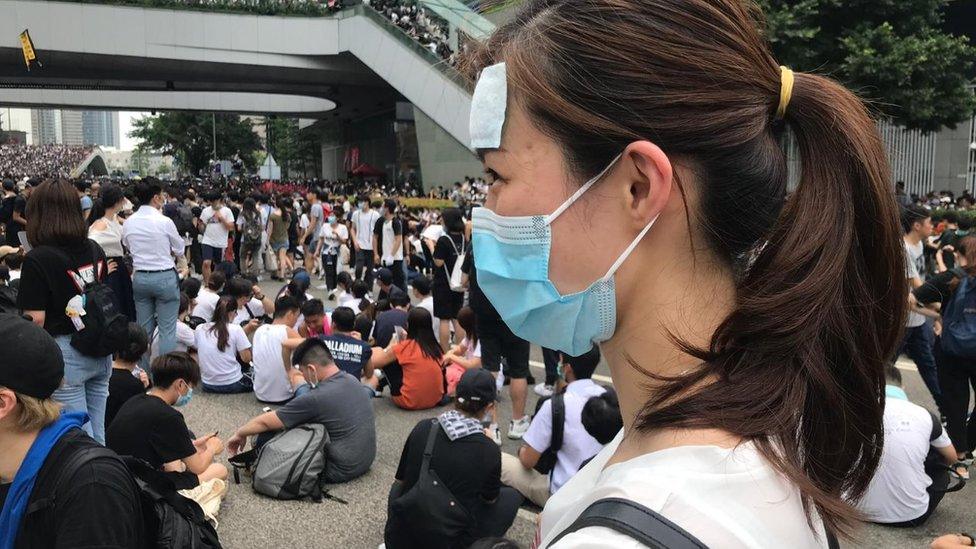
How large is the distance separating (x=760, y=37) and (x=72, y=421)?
8.36 feet

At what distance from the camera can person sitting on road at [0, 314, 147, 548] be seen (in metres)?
2.30

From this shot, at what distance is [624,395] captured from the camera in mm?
1062

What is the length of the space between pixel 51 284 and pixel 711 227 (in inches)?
181

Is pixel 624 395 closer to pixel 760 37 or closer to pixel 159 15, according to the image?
pixel 760 37

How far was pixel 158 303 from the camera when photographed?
7438mm

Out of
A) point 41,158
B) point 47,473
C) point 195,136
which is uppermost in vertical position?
point 195,136

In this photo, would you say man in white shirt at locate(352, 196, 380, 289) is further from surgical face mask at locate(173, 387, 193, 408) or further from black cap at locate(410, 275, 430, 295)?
surgical face mask at locate(173, 387, 193, 408)

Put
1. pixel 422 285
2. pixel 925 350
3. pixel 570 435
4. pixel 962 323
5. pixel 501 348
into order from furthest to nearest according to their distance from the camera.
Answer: pixel 422 285 → pixel 501 348 → pixel 925 350 → pixel 962 323 → pixel 570 435

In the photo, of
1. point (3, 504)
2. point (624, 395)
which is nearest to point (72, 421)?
point (3, 504)

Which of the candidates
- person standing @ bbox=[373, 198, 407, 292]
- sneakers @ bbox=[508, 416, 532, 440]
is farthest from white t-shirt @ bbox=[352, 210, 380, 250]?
sneakers @ bbox=[508, 416, 532, 440]

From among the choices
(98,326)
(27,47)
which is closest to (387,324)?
(98,326)

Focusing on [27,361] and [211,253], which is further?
[211,253]

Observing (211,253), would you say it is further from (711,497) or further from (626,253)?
(711,497)

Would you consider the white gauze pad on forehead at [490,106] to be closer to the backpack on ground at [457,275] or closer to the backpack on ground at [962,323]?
the backpack on ground at [962,323]
